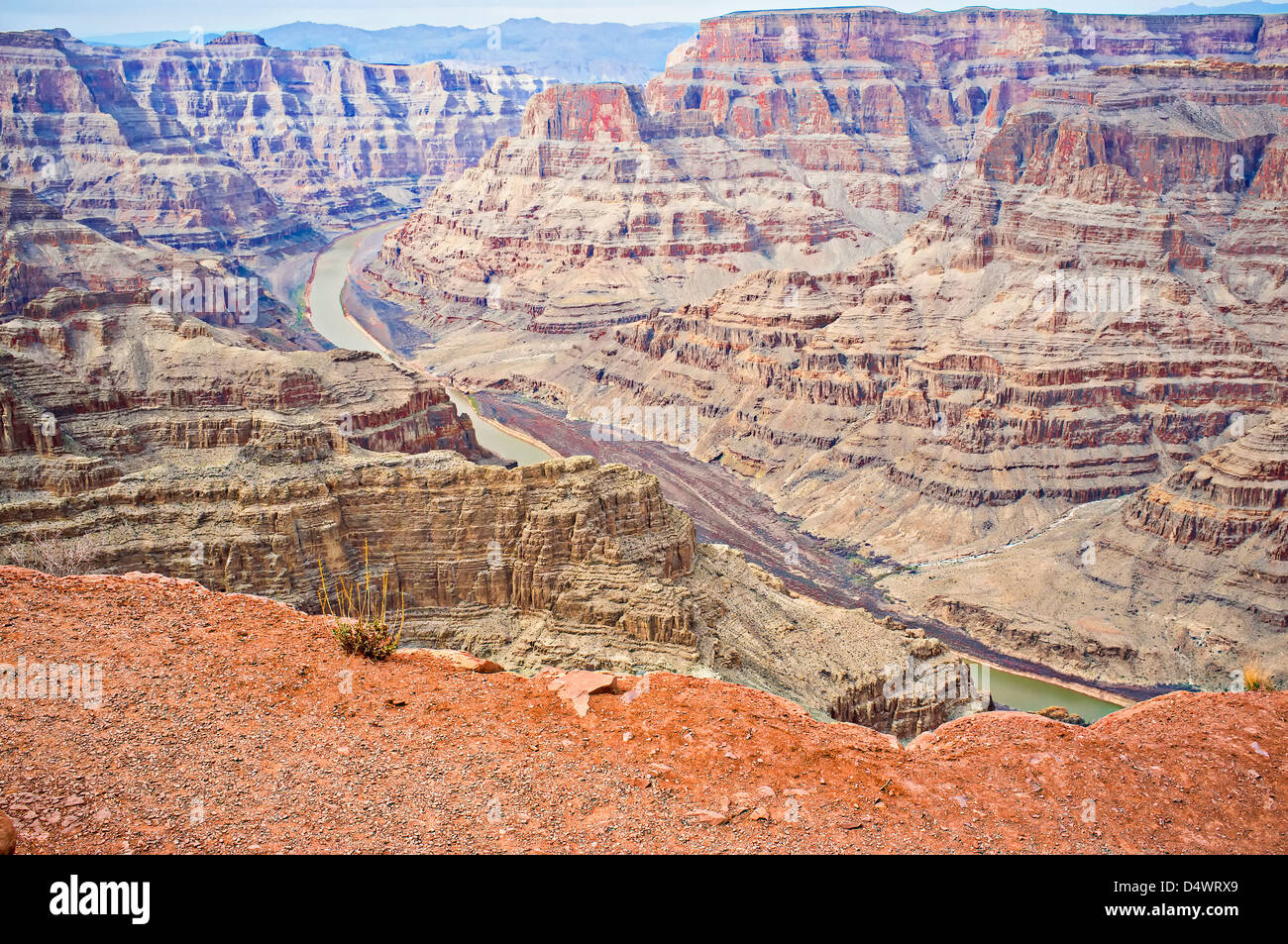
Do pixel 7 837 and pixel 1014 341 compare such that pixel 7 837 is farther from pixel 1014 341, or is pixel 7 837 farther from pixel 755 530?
pixel 1014 341

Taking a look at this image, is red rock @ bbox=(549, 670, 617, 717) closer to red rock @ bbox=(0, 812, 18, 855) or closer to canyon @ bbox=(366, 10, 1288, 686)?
red rock @ bbox=(0, 812, 18, 855)

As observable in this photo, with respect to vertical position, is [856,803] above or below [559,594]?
above

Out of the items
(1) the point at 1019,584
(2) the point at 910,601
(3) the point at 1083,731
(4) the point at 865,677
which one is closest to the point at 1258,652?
(1) the point at 1019,584

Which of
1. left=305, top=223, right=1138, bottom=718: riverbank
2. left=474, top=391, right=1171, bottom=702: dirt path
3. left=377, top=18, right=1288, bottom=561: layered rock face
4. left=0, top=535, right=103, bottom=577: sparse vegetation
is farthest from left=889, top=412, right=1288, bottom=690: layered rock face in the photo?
left=0, top=535, right=103, bottom=577: sparse vegetation

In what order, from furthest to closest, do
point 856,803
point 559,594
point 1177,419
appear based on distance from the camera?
Result: point 1177,419, point 559,594, point 856,803

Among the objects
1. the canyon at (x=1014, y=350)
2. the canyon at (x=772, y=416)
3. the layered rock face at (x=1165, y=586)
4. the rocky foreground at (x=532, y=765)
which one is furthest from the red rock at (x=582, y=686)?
the canyon at (x=1014, y=350)

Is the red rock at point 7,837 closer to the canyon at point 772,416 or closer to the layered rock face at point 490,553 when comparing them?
the canyon at point 772,416

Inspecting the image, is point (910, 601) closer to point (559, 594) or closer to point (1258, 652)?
point (1258, 652)
